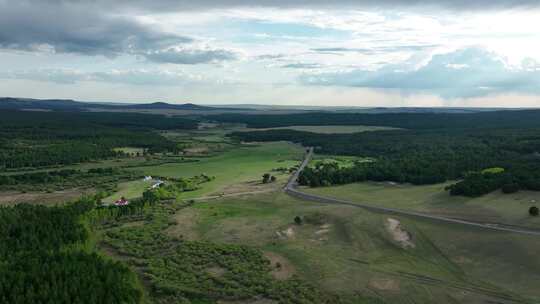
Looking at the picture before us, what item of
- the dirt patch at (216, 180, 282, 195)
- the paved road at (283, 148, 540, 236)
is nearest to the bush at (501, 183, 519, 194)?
the paved road at (283, 148, 540, 236)

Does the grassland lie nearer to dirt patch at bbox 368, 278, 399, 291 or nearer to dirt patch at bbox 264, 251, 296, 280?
dirt patch at bbox 368, 278, 399, 291

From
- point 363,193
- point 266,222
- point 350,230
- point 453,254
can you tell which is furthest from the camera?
point 363,193

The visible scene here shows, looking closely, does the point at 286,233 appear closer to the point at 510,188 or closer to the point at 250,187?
the point at 250,187

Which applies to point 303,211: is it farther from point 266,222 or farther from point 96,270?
point 96,270

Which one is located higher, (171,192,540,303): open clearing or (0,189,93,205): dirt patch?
(171,192,540,303): open clearing

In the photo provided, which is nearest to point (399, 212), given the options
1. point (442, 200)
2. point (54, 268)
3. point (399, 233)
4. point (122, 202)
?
point (442, 200)

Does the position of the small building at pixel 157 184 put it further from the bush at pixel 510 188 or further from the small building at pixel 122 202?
the bush at pixel 510 188

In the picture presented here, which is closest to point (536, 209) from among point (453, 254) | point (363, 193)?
point (453, 254)
